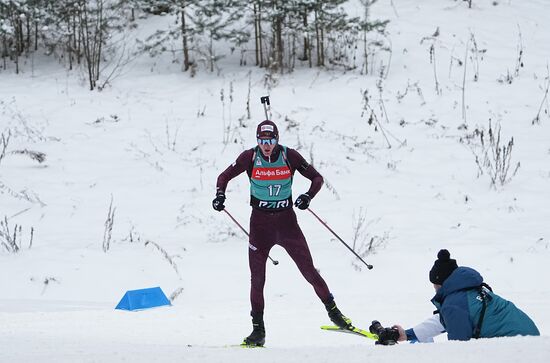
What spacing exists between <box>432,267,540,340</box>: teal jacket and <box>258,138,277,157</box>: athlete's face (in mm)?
2391

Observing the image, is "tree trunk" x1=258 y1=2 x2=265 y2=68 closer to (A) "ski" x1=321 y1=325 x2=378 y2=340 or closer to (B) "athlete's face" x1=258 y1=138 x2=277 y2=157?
(B) "athlete's face" x1=258 y1=138 x2=277 y2=157

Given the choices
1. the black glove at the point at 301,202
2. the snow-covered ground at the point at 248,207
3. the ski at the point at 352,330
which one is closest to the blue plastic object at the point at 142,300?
the snow-covered ground at the point at 248,207

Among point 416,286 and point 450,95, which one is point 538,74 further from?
point 416,286

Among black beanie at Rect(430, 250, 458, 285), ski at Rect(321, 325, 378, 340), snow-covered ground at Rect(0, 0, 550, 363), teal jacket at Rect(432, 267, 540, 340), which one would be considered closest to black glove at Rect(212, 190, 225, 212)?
snow-covered ground at Rect(0, 0, 550, 363)

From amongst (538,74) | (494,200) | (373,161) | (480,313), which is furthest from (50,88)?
(480,313)

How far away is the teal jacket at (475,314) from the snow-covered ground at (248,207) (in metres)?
0.41

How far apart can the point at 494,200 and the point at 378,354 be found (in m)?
6.89

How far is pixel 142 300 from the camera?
6.55m

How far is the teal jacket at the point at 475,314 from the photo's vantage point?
341 centimetres

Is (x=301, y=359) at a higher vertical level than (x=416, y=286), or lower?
higher

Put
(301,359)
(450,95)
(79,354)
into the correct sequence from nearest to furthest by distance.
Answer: (301,359)
(79,354)
(450,95)

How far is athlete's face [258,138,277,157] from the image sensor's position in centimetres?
545

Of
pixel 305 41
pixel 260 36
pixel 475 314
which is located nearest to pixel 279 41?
pixel 260 36

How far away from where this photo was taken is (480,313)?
343 cm
